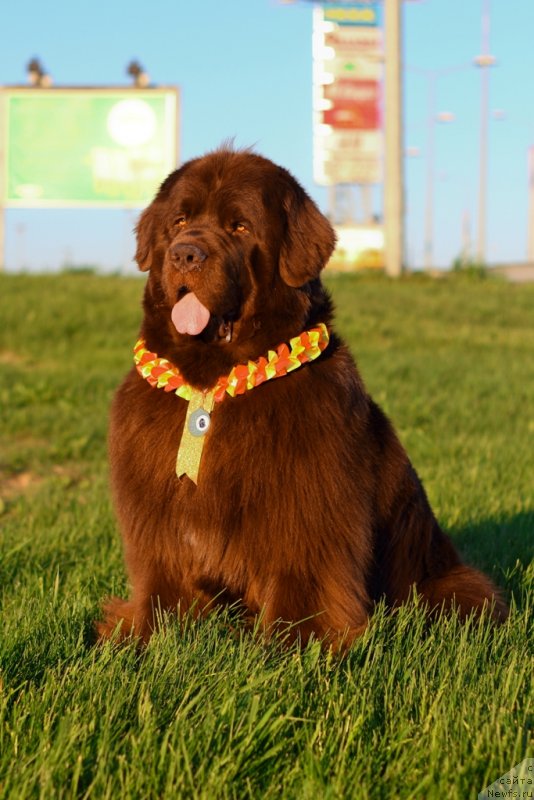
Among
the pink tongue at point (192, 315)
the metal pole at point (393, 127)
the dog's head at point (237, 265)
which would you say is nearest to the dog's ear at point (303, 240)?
the dog's head at point (237, 265)

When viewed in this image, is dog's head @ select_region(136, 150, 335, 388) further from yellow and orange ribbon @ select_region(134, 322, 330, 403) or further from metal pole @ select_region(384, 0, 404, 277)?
metal pole @ select_region(384, 0, 404, 277)

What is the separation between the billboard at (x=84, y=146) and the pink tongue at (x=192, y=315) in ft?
66.4

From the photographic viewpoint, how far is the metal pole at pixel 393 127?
18625 millimetres

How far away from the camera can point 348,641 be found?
3.42m

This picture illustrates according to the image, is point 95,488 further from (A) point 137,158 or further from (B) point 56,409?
(A) point 137,158

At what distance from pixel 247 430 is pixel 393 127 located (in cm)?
1611

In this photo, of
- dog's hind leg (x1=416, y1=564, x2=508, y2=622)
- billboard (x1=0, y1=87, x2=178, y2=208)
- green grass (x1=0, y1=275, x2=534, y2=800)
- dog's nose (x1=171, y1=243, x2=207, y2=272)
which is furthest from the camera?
billboard (x1=0, y1=87, x2=178, y2=208)

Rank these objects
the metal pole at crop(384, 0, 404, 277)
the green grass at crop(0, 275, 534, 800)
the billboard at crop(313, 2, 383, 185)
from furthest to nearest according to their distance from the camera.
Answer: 1. the billboard at crop(313, 2, 383, 185)
2. the metal pole at crop(384, 0, 404, 277)
3. the green grass at crop(0, 275, 534, 800)

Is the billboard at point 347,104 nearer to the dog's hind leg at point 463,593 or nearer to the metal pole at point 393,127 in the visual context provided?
the metal pole at point 393,127

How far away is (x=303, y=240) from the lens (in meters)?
3.66

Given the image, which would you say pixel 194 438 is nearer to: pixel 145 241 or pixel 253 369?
pixel 253 369

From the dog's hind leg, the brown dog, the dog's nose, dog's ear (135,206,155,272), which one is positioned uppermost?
A: dog's ear (135,206,155,272)

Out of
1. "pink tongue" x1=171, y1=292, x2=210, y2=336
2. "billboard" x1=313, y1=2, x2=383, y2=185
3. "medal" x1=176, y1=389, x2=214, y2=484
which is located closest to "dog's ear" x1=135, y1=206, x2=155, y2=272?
"pink tongue" x1=171, y1=292, x2=210, y2=336

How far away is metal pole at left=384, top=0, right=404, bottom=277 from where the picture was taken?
18625mm
